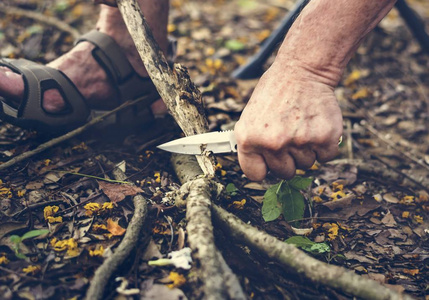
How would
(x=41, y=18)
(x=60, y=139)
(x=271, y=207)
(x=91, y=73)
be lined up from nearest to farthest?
1. (x=271, y=207)
2. (x=60, y=139)
3. (x=91, y=73)
4. (x=41, y=18)

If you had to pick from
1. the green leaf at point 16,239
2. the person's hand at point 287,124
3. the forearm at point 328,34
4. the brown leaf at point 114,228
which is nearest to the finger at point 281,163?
the person's hand at point 287,124

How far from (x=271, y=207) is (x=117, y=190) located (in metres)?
0.94

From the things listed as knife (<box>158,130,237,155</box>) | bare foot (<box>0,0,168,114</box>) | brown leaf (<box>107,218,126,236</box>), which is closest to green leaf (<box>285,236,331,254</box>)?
knife (<box>158,130,237,155</box>)

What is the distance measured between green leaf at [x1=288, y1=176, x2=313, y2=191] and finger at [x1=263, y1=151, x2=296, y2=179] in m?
0.16

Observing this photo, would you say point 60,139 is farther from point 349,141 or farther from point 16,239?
point 349,141

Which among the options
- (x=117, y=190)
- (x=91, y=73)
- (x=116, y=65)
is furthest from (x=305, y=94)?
(x=91, y=73)

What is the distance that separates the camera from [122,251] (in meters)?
1.81

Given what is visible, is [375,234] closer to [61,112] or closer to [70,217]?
[70,217]

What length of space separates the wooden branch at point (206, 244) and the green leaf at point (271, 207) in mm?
318

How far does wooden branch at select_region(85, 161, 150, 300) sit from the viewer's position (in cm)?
164

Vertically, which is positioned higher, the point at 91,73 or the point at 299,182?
the point at 91,73

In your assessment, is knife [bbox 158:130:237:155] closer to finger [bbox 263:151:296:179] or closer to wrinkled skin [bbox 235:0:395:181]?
wrinkled skin [bbox 235:0:395:181]

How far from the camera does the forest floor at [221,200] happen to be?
184 centimetres

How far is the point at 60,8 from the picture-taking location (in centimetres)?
475
